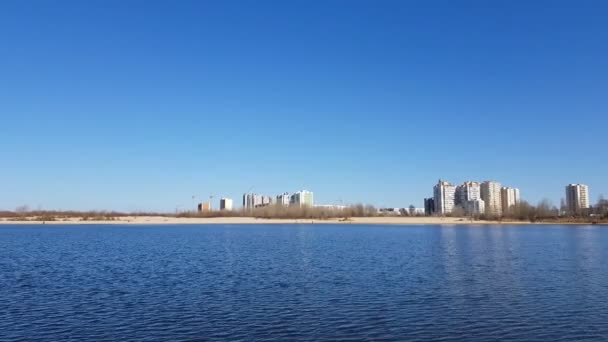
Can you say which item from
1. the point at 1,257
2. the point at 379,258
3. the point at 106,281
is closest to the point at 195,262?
the point at 106,281

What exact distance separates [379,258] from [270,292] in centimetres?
2034

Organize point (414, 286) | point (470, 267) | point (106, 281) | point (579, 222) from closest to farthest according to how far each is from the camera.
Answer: point (414, 286)
point (106, 281)
point (470, 267)
point (579, 222)

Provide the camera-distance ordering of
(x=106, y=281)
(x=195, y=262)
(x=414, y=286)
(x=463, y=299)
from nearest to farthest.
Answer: (x=463, y=299) < (x=414, y=286) < (x=106, y=281) < (x=195, y=262)

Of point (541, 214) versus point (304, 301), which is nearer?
point (304, 301)

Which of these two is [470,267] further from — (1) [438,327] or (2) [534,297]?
(1) [438,327]

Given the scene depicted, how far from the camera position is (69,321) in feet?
62.9

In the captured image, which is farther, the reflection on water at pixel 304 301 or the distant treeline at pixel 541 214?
the distant treeline at pixel 541 214

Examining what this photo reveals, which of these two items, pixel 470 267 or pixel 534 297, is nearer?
pixel 534 297

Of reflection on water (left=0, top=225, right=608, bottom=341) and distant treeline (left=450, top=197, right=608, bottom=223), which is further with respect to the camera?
distant treeline (left=450, top=197, right=608, bottom=223)

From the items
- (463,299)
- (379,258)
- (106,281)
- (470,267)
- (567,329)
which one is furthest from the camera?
(379,258)

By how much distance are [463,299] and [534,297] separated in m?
3.56

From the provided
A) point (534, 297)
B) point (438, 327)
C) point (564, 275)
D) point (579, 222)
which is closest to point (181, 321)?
point (438, 327)

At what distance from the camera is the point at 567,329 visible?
60.0 feet

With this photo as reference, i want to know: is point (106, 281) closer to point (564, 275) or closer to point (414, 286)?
point (414, 286)
